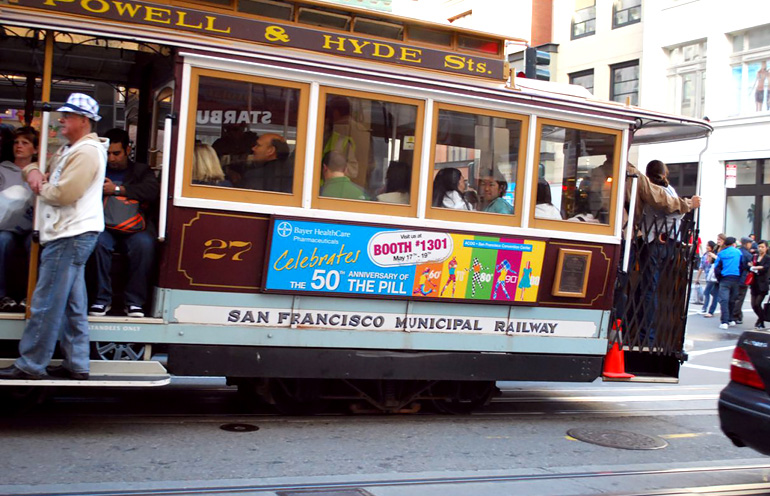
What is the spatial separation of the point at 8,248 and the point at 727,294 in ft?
46.1

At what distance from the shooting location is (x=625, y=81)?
29.0 meters

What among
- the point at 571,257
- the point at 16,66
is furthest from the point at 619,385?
the point at 16,66

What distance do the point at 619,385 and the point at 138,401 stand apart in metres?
5.42

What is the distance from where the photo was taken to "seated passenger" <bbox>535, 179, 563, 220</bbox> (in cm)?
716

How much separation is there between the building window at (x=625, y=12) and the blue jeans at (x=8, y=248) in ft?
84.7

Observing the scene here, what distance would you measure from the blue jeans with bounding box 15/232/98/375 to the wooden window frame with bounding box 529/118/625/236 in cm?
351

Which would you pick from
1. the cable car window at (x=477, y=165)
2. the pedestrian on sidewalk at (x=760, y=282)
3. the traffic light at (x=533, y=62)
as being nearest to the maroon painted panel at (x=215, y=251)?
the cable car window at (x=477, y=165)

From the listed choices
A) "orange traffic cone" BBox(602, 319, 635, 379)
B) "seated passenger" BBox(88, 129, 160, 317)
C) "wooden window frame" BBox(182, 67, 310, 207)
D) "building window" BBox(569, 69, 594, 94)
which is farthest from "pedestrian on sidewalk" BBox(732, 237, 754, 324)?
"building window" BBox(569, 69, 594, 94)

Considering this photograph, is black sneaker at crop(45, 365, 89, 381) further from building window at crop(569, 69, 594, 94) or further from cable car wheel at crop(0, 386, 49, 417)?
building window at crop(569, 69, 594, 94)

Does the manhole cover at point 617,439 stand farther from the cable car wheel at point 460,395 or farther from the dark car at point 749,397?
the dark car at point 749,397

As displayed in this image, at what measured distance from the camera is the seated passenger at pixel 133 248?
6.14 meters

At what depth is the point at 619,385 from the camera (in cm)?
978

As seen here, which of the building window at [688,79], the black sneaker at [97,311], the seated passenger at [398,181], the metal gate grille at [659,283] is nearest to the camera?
the black sneaker at [97,311]

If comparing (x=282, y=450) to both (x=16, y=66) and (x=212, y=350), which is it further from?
(x=16, y=66)
